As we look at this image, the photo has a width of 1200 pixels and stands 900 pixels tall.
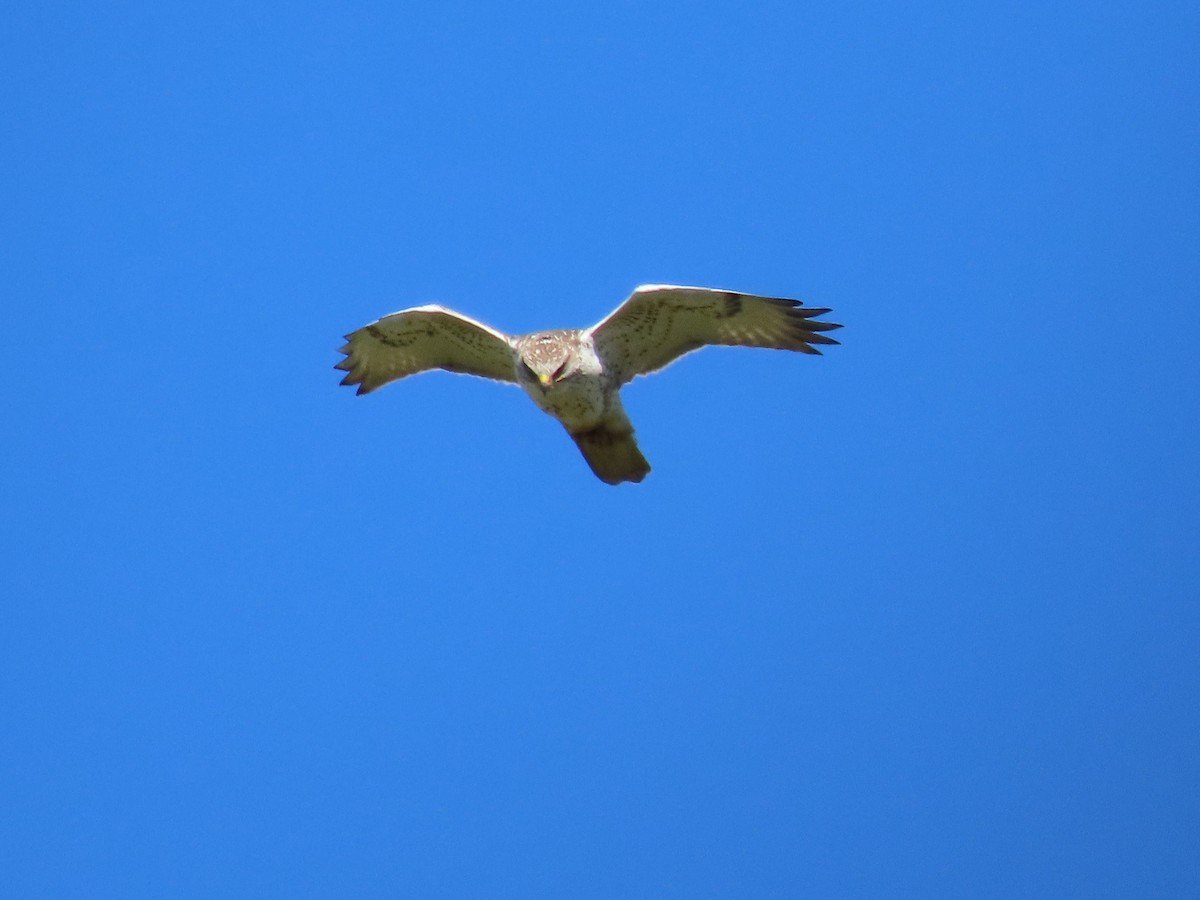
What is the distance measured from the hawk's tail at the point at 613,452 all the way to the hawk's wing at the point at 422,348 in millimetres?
710

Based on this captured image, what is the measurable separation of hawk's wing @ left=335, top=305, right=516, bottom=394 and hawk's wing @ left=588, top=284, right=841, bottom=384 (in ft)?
2.18

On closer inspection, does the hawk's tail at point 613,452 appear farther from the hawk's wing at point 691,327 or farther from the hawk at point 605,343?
the hawk's wing at point 691,327

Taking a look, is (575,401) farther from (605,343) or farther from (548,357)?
(605,343)

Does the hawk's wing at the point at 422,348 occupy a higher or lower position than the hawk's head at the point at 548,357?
higher

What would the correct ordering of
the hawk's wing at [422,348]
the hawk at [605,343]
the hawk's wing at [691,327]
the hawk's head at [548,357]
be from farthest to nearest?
1. the hawk's wing at [422,348]
2. the hawk's wing at [691,327]
3. the hawk at [605,343]
4. the hawk's head at [548,357]

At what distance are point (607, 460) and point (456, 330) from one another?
121 cm

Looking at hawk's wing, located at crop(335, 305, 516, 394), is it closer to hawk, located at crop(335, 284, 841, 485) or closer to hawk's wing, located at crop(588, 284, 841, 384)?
hawk, located at crop(335, 284, 841, 485)

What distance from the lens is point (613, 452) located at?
28.5 ft

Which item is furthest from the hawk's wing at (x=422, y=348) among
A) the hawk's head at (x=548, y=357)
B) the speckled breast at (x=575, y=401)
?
the speckled breast at (x=575, y=401)

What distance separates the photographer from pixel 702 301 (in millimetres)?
8500

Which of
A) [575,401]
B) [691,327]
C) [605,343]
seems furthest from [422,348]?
[691,327]

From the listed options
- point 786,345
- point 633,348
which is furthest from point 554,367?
point 786,345

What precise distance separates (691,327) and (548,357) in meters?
1.06

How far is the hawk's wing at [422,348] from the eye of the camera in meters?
8.86
